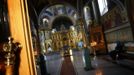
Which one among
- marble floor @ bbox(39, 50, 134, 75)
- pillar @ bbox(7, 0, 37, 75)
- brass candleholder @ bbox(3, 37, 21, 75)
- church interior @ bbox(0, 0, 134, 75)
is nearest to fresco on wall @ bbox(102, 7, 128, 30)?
church interior @ bbox(0, 0, 134, 75)

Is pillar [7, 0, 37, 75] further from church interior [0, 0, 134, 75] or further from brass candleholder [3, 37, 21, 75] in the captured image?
brass candleholder [3, 37, 21, 75]

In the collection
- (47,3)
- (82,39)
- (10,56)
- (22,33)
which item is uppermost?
(47,3)

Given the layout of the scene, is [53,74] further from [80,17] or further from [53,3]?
[53,3]

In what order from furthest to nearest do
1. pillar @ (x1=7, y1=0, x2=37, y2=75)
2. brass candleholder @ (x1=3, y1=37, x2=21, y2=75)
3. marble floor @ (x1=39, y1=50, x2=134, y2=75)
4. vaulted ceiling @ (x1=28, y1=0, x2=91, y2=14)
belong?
vaulted ceiling @ (x1=28, y1=0, x2=91, y2=14)
marble floor @ (x1=39, y1=50, x2=134, y2=75)
pillar @ (x1=7, y1=0, x2=37, y2=75)
brass candleholder @ (x1=3, y1=37, x2=21, y2=75)

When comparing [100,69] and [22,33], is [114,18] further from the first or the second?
[22,33]

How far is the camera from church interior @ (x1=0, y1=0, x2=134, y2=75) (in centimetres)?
202

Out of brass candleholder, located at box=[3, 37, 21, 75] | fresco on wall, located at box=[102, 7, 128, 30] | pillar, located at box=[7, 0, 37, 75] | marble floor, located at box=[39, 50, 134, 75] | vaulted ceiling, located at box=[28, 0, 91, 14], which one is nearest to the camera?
brass candleholder, located at box=[3, 37, 21, 75]

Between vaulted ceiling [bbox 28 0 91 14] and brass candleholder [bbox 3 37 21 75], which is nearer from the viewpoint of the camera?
brass candleholder [bbox 3 37 21 75]

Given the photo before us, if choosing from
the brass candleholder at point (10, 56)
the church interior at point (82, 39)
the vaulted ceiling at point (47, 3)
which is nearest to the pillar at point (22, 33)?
the church interior at point (82, 39)

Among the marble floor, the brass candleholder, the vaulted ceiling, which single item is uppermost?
the vaulted ceiling

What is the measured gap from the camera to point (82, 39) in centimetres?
1666

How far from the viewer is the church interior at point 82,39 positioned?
2.02 meters

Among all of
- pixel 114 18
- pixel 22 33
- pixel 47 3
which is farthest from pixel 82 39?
→ pixel 22 33

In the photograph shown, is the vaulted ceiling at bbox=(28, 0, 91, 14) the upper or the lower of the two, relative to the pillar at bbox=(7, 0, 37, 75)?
upper
